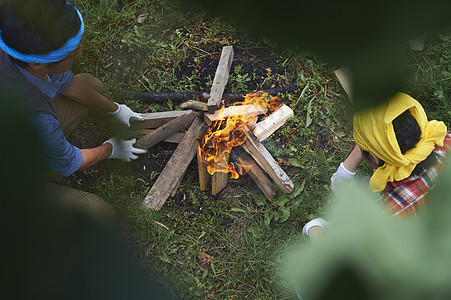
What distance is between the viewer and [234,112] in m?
2.93

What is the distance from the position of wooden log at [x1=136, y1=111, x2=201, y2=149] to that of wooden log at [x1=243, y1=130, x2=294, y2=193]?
0.51m

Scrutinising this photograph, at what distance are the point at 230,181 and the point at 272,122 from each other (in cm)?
67

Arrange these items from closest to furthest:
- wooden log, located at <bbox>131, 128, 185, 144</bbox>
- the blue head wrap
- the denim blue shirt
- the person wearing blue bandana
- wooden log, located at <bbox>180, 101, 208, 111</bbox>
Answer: the person wearing blue bandana, the blue head wrap, the denim blue shirt, wooden log, located at <bbox>180, 101, 208, 111</bbox>, wooden log, located at <bbox>131, 128, 185, 144</bbox>

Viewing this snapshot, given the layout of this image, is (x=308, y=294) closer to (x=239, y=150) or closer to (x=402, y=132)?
(x=402, y=132)

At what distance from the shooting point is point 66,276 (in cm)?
20

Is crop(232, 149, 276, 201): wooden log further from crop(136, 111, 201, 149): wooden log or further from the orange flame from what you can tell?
crop(136, 111, 201, 149): wooden log

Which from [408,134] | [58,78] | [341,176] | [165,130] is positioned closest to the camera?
[408,134]

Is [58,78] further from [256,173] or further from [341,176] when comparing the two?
[341,176]

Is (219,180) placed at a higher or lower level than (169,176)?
higher

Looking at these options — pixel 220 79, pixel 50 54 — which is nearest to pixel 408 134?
pixel 220 79

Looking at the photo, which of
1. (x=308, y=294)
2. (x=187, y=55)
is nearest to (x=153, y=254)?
(x=187, y=55)

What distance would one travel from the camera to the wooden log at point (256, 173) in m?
3.03

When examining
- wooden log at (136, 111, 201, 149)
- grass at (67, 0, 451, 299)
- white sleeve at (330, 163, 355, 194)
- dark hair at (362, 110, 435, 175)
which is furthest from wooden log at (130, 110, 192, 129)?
dark hair at (362, 110, 435, 175)

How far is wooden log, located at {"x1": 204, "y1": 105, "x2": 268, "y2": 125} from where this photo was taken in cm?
283
